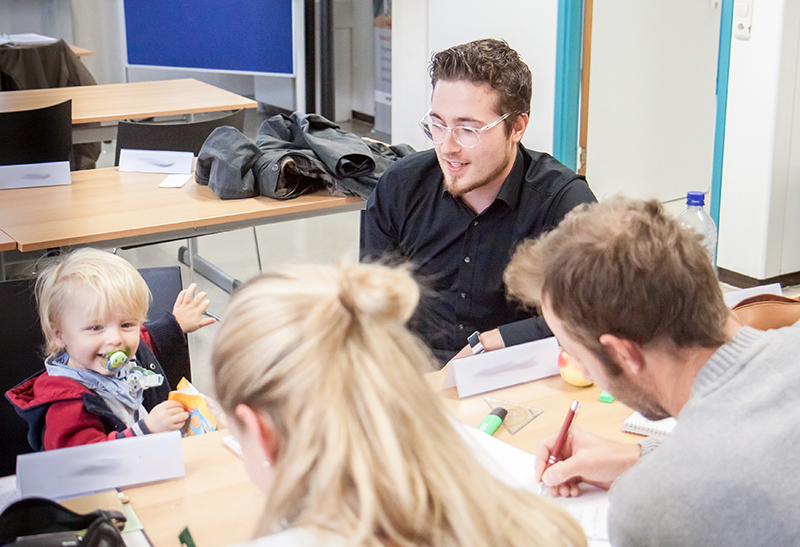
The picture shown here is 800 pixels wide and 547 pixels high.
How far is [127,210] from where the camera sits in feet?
9.05

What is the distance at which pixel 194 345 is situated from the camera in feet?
11.3

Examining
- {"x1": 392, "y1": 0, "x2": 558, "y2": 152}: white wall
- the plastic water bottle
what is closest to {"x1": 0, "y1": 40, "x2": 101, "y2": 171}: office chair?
{"x1": 392, "y1": 0, "x2": 558, "y2": 152}: white wall

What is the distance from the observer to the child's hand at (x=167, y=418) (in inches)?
59.4

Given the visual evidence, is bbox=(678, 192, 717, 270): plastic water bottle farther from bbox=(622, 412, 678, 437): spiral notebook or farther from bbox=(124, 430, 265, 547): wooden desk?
bbox=(124, 430, 265, 547): wooden desk

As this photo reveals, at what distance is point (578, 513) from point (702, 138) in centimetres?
417

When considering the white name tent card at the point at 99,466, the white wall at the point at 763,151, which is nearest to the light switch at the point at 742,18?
the white wall at the point at 763,151

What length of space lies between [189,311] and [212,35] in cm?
533

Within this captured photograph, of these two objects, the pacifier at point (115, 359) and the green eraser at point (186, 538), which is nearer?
the green eraser at point (186, 538)

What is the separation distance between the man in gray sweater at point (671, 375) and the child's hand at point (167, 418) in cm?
65

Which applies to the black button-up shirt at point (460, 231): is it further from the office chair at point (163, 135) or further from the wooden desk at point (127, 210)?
the office chair at point (163, 135)

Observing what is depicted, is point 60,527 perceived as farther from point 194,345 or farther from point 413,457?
point 194,345

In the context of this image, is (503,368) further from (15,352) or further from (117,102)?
(117,102)

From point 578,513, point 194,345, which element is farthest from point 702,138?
point 578,513

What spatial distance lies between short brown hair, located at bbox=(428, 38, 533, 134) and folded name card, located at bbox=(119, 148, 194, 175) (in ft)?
4.80
